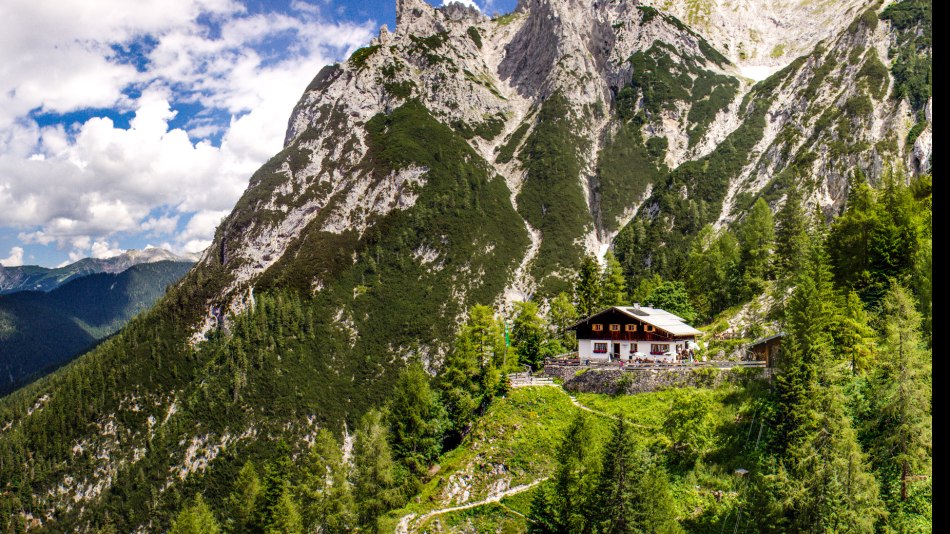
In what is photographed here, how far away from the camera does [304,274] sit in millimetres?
181375

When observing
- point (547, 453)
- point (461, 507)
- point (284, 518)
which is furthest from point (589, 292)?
point (284, 518)

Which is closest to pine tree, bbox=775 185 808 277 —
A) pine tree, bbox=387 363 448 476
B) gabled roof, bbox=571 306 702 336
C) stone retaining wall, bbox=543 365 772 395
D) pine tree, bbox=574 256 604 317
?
gabled roof, bbox=571 306 702 336

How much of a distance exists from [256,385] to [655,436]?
134 meters

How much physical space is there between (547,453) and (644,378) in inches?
513

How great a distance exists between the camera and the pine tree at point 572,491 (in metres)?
37.1

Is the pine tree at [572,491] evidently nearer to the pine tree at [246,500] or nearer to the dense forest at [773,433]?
the dense forest at [773,433]

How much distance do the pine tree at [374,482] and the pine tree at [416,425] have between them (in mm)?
3950

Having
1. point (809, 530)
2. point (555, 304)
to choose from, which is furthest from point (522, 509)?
point (555, 304)

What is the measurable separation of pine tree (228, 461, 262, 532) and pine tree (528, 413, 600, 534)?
2924 centimetres

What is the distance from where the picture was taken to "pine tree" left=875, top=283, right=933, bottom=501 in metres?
32.3

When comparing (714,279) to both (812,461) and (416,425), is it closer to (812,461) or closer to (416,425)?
(416,425)

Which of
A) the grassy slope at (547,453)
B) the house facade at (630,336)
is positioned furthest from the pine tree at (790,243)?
the grassy slope at (547,453)

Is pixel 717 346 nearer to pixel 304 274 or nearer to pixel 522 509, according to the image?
pixel 522 509

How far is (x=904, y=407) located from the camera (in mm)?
32688
